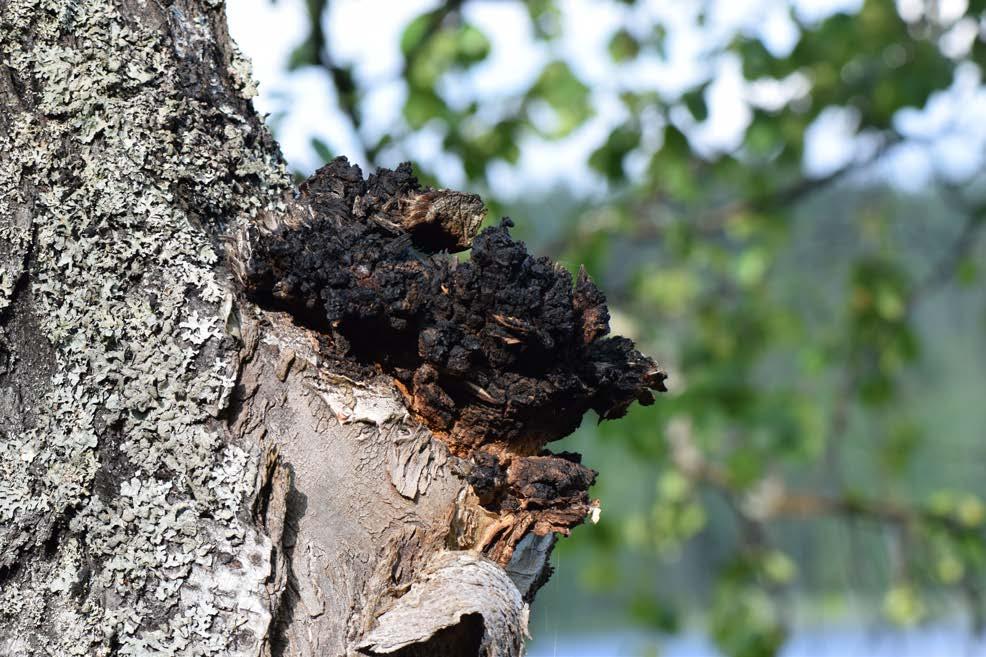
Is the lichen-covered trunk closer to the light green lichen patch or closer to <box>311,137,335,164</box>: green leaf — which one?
the light green lichen patch

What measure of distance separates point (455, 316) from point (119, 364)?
0.33 metres

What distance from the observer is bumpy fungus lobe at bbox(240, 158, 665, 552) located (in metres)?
0.93

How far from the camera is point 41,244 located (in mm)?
889

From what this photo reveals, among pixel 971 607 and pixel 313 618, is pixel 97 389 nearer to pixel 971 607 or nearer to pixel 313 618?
pixel 313 618

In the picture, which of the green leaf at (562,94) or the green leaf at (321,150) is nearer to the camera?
the green leaf at (321,150)

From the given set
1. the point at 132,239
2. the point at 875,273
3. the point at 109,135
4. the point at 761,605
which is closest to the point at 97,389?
the point at 132,239

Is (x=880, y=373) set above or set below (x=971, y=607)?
above

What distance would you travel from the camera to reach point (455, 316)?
95 centimetres

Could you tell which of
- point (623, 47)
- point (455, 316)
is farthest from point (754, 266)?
point (455, 316)

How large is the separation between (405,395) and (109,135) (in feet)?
1.33

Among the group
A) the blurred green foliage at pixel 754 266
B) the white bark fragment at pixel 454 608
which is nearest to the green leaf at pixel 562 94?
the blurred green foliage at pixel 754 266

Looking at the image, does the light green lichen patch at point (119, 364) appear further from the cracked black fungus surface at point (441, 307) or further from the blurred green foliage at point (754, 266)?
the blurred green foliage at point (754, 266)

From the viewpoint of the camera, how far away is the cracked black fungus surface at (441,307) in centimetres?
93

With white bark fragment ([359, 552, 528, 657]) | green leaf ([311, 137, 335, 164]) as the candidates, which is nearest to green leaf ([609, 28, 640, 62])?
green leaf ([311, 137, 335, 164])
